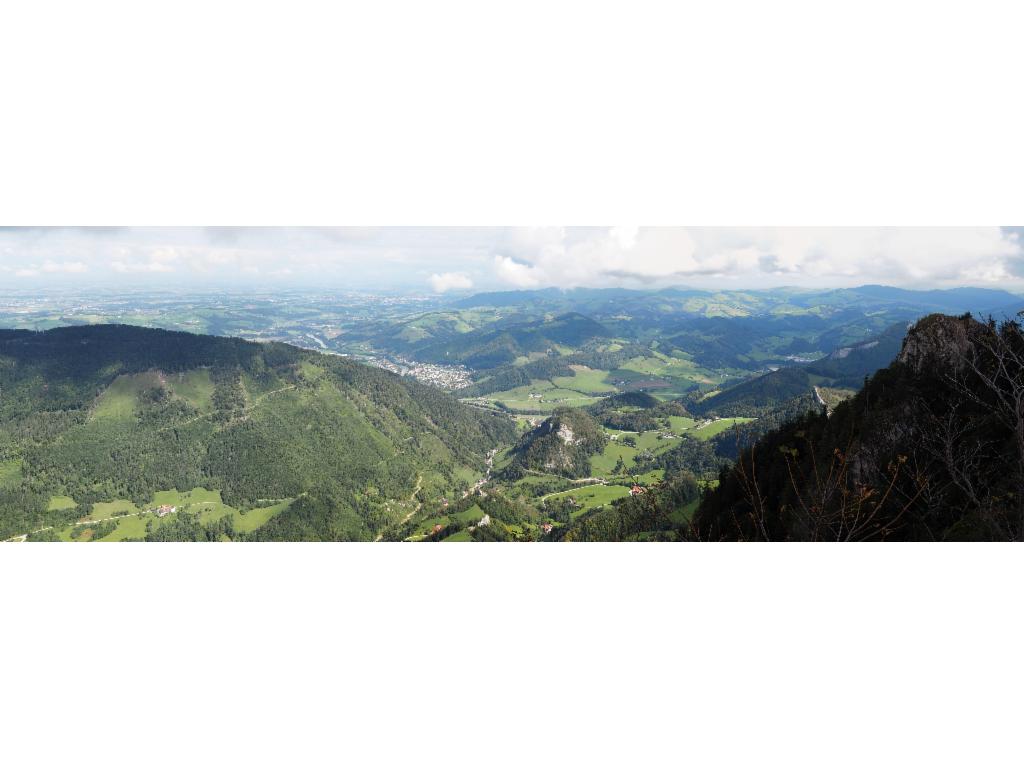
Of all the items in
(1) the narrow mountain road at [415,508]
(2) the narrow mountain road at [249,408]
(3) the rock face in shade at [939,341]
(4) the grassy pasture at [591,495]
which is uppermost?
(3) the rock face in shade at [939,341]

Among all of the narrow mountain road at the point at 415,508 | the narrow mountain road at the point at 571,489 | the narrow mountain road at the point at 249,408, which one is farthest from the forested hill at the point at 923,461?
the narrow mountain road at the point at 249,408

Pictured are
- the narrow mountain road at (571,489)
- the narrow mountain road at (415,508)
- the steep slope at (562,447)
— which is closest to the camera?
the narrow mountain road at (415,508)

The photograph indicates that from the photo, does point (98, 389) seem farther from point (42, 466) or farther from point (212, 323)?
point (212, 323)

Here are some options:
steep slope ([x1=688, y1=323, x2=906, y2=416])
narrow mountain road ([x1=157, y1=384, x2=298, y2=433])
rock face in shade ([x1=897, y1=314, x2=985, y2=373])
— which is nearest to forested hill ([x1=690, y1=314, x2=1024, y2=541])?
rock face in shade ([x1=897, y1=314, x2=985, y2=373])

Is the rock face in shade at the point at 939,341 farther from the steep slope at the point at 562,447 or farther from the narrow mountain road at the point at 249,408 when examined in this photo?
the narrow mountain road at the point at 249,408

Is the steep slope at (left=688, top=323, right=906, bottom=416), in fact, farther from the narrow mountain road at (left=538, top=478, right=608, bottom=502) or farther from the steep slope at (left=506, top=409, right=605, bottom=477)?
the narrow mountain road at (left=538, top=478, right=608, bottom=502)

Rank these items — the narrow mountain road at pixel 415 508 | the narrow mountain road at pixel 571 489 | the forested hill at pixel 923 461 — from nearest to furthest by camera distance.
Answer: the forested hill at pixel 923 461
the narrow mountain road at pixel 415 508
the narrow mountain road at pixel 571 489

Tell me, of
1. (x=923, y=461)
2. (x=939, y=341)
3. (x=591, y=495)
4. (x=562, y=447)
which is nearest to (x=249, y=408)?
(x=562, y=447)

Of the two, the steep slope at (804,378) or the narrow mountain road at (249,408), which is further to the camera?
the steep slope at (804,378)
